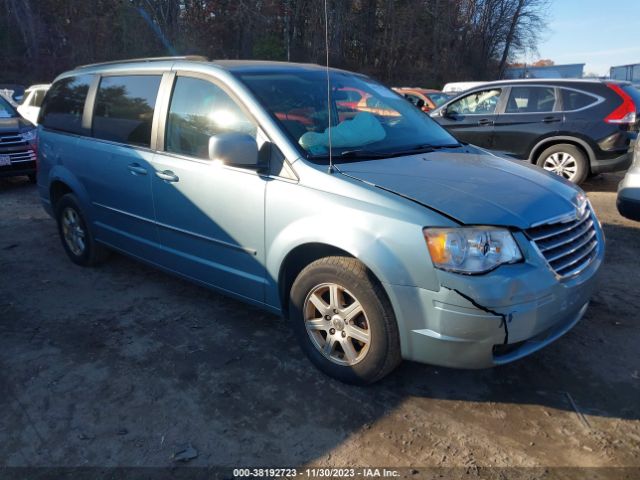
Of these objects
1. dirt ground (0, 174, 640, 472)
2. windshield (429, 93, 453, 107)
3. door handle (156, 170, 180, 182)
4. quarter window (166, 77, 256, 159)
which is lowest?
dirt ground (0, 174, 640, 472)

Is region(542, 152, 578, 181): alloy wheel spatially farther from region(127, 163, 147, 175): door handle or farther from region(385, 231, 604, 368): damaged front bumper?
region(127, 163, 147, 175): door handle

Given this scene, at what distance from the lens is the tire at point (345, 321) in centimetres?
268

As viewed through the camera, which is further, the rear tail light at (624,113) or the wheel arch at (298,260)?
the rear tail light at (624,113)

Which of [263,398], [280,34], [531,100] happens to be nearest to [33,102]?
[531,100]

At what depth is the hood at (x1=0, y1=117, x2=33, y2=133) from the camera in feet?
28.1

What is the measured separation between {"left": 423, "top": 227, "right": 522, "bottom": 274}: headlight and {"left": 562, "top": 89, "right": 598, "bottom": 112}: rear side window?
6.39 m

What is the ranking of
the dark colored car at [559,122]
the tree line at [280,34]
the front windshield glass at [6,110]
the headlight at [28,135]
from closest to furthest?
the dark colored car at [559,122]
the headlight at [28,135]
the front windshield glass at [6,110]
the tree line at [280,34]

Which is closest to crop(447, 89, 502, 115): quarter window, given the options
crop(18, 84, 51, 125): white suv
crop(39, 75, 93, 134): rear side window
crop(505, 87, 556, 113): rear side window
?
crop(505, 87, 556, 113): rear side window

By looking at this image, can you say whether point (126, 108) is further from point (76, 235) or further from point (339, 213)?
point (339, 213)

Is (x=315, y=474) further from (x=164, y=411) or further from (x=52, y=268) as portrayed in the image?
(x=52, y=268)

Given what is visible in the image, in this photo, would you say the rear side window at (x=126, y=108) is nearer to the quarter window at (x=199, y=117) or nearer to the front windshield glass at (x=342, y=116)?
the quarter window at (x=199, y=117)

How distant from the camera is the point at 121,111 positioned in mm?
4191

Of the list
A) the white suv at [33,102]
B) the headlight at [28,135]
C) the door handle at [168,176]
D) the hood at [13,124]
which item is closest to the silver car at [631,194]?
the door handle at [168,176]

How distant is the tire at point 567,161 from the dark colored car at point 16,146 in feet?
27.2
